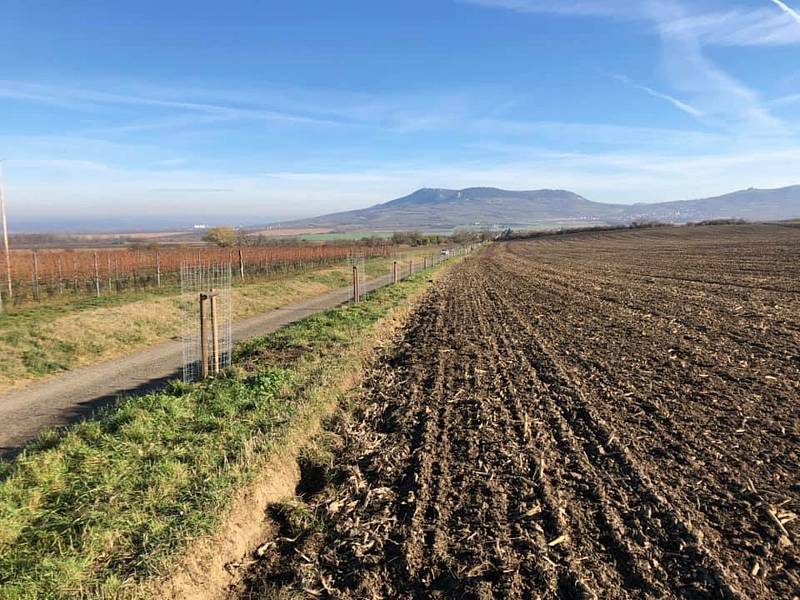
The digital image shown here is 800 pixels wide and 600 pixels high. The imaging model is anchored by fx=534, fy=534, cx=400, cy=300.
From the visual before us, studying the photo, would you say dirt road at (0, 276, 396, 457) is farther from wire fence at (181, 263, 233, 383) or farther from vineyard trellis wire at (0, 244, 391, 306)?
vineyard trellis wire at (0, 244, 391, 306)

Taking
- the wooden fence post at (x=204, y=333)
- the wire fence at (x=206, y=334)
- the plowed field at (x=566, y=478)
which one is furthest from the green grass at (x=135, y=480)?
the plowed field at (x=566, y=478)

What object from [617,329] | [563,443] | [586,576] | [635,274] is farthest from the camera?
[635,274]

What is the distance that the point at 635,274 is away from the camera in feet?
93.7

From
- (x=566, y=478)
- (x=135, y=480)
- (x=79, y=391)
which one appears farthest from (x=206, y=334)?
(x=566, y=478)

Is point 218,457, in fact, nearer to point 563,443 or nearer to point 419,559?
point 419,559

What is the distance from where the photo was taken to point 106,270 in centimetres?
2958

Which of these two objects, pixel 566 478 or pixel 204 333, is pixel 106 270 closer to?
pixel 204 333

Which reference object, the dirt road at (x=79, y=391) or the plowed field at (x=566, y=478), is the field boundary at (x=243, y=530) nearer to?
the plowed field at (x=566, y=478)

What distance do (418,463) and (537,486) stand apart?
52.1 inches

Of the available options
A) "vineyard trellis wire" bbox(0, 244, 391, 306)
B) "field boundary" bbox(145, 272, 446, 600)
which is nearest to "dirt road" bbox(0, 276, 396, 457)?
"field boundary" bbox(145, 272, 446, 600)

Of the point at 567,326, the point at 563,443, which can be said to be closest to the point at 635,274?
the point at 567,326

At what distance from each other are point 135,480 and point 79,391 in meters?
5.23

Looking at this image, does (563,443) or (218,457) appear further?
(563,443)

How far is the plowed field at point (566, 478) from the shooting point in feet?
12.7
